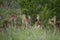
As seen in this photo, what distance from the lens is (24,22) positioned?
5793mm

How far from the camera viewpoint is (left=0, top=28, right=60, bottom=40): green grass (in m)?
4.93

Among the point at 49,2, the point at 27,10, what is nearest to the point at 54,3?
the point at 49,2

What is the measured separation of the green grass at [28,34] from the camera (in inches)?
194

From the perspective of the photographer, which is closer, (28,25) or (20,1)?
(28,25)

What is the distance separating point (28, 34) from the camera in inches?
200

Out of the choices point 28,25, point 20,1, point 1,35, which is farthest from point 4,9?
point 1,35

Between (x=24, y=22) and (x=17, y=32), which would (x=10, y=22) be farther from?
(x=17, y=32)

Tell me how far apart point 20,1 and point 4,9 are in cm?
74

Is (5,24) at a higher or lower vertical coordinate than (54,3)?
lower

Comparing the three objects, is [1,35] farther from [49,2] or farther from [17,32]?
[49,2]

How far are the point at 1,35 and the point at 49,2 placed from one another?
2060 mm

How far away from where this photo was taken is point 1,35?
504 centimetres

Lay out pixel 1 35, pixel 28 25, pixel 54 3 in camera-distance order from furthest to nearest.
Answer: pixel 54 3 < pixel 28 25 < pixel 1 35

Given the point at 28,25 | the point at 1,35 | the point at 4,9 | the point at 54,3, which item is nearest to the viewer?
the point at 1,35
